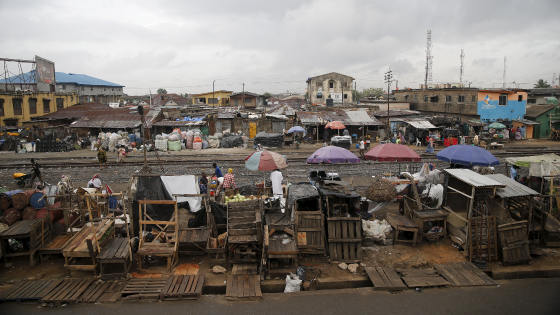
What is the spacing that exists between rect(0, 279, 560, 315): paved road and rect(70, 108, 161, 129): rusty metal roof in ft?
83.6

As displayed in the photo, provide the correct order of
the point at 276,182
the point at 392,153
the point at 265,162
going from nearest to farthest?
the point at 276,182
the point at 265,162
the point at 392,153

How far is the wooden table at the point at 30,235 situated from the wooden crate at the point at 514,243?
10974 millimetres

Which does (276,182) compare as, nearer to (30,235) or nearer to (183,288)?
(183,288)

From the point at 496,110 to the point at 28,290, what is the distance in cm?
3607

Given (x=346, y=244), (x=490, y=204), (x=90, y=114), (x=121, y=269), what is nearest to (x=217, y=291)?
(x=121, y=269)

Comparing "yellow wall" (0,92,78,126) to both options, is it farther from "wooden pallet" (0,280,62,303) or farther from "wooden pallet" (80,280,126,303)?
"wooden pallet" (80,280,126,303)

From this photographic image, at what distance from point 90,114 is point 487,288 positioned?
3533 centimetres

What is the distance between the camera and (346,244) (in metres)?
7.86

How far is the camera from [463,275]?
7184 mm

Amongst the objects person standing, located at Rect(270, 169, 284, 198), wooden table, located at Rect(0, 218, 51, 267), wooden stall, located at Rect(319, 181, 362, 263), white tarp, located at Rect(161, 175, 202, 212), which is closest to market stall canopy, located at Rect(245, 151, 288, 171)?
person standing, located at Rect(270, 169, 284, 198)

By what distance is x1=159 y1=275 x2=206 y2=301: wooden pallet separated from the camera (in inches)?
251

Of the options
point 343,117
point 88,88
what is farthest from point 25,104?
point 343,117

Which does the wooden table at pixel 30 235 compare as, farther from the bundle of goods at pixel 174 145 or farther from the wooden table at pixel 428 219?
the bundle of goods at pixel 174 145

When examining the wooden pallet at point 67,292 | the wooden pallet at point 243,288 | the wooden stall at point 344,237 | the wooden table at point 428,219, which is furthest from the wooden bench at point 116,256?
the wooden table at point 428,219
